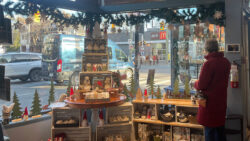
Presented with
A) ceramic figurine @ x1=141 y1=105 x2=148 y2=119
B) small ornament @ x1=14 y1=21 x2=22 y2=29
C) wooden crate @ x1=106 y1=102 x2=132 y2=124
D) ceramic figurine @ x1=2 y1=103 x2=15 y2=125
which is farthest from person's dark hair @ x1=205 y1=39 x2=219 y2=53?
ceramic figurine @ x1=2 y1=103 x2=15 y2=125

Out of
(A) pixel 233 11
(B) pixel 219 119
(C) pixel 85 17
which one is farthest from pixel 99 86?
(A) pixel 233 11

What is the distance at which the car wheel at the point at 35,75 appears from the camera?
4417 millimetres

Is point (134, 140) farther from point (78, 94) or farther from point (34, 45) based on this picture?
point (34, 45)

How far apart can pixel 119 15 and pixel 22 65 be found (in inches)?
81.7

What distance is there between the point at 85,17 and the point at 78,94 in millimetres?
1674

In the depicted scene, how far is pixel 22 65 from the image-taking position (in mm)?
4219

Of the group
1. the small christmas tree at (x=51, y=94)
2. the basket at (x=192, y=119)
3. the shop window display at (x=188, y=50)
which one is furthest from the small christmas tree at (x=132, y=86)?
the small christmas tree at (x=51, y=94)

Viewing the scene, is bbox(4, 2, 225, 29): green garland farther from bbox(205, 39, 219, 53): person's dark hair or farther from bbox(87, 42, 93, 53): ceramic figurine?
bbox(205, 39, 219, 53): person's dark hair

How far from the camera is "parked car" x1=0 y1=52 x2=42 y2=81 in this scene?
3.91 m

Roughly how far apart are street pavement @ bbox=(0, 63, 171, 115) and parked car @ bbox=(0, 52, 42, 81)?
0.40 ft

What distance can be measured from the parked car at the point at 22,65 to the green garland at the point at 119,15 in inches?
31.7

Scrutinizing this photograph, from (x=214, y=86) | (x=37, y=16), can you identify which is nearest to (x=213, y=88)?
(x=214, y=86)

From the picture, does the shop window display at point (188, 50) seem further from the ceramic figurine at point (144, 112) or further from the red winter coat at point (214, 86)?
the red winter coat at point (214, 86)

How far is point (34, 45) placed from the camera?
4.20 metres
